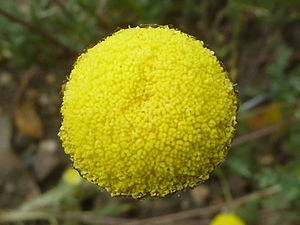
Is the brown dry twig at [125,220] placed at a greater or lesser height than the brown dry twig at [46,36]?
lesser

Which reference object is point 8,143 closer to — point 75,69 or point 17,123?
point 17,123

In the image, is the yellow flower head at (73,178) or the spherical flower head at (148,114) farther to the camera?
the yellow flower head at (73,178)

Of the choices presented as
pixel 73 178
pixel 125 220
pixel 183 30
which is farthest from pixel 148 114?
pixel 183 30

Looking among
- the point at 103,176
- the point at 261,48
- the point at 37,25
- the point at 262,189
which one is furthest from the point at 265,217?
the point at 103,176

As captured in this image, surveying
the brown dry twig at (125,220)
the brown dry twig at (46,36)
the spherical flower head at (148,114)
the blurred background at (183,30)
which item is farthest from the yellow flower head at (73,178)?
the spherical flower head at (148,114)

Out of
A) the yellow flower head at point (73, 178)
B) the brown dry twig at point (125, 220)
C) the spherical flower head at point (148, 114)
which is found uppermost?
the yellow flower head at point (73, 178)

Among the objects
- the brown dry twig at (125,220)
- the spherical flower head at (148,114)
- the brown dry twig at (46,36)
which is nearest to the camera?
the spherical flower head at (148,114)

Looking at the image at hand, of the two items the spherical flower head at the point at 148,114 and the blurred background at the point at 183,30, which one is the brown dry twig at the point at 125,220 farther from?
the spherical flower head at the point at 148,114
